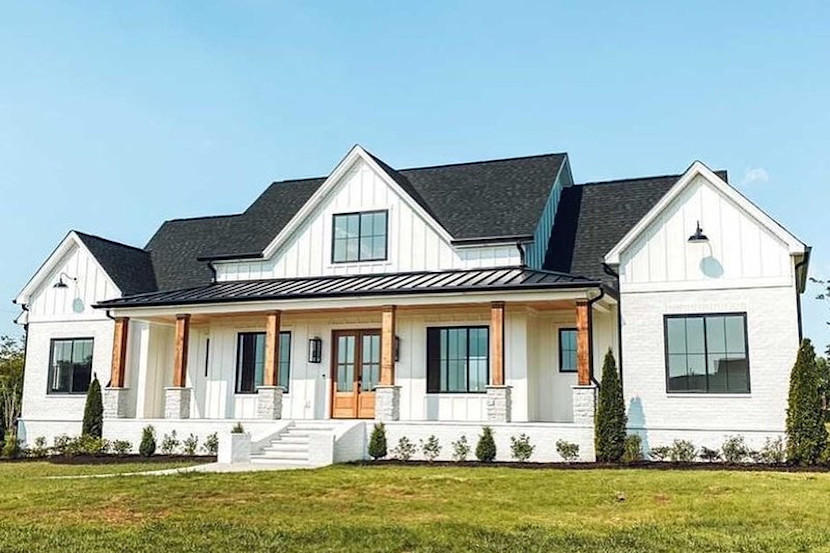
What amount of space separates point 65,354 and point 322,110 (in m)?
10.6

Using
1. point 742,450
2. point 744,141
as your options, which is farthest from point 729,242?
point 742,450

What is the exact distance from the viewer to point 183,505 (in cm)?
1045

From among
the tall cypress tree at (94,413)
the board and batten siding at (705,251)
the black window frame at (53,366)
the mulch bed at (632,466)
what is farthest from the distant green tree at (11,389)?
the board and batten siding at (705,251)

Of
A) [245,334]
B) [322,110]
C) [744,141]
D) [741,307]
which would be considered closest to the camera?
[741,307]

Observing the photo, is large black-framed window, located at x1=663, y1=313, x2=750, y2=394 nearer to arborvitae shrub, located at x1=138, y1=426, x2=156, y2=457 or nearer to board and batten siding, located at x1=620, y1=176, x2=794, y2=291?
board and batten siding, located at x1=620, y1=176, x2=794, y2=291

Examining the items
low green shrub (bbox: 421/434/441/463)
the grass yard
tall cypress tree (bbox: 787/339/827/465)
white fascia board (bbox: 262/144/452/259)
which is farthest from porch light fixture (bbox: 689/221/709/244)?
low green shrub (bbox: 421/434/441/463)

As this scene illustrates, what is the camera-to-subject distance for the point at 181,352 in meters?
20.1

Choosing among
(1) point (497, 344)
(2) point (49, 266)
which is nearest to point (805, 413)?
(1) point (497, 344)

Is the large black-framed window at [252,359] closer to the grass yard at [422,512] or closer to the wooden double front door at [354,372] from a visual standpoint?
the wooden double front door at [354,372]

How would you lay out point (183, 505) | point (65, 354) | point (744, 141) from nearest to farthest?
point (183, 505) → point (744, 141) → point (65, 354)

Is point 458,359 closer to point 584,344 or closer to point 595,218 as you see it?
point 584,344

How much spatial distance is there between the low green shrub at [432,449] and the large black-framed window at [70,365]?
36.1 ft

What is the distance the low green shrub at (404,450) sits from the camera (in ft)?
56.9

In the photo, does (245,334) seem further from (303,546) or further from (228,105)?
(303,546)
